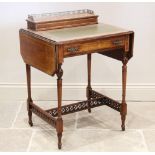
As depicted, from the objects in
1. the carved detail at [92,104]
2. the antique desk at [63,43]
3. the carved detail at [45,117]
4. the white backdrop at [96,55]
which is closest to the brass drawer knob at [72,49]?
the antique desk at [63,43]

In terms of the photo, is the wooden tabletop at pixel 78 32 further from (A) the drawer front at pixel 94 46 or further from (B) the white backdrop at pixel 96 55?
(B) the white backdrop at pixel 96 55

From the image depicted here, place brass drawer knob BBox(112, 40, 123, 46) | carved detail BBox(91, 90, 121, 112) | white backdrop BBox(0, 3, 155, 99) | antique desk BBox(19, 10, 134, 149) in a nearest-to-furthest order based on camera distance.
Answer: antique desk BBox(19, 10, 134, 149)
brass drawer knob BBox(112, 40, 123, 46)
carved detail BBox(91, 90, 121, 112)
white backdrop BBox(0, 3, 155, 99)

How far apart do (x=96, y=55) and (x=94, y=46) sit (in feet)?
3.23

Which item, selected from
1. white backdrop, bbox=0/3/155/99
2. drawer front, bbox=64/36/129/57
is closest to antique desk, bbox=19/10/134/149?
drawer front, bbox=64/36/129/57

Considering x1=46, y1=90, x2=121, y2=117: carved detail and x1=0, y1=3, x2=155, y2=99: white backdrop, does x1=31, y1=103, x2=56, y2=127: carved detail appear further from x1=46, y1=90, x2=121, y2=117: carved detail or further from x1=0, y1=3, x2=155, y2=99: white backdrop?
x1=0, y1=3, x2=155, y2=99: white backdrop

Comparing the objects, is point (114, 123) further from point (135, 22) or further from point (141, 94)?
point (135, 22)

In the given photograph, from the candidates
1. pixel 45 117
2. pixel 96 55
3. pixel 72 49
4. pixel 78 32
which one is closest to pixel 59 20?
pixel 78 32

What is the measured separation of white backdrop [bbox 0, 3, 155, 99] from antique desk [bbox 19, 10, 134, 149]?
0.54 metres

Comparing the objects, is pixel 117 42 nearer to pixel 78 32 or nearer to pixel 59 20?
pixel 78 32

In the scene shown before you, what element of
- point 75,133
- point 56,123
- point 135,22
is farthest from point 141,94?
point 56,123

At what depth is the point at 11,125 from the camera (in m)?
3.80

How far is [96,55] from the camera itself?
422 centimetres

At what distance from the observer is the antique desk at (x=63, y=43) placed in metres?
3.11

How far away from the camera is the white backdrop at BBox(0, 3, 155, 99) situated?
4082mm
